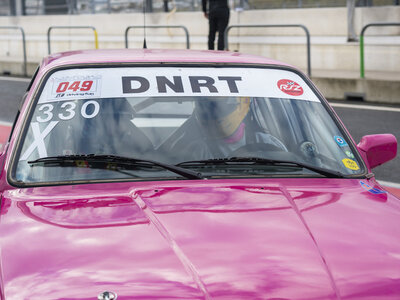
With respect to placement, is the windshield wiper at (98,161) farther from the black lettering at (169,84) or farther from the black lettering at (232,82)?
the black lettering at (232,82)

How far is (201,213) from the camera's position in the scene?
9.65 ft

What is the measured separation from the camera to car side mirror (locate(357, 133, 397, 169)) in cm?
396

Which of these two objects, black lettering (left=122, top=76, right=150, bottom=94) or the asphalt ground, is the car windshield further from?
the asphalt ground

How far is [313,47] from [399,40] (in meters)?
2.42

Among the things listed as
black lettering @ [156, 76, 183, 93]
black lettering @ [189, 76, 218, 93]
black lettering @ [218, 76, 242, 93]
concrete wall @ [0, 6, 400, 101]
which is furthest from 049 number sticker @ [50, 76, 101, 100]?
concrete wall @ [0, 6, 400, 101]

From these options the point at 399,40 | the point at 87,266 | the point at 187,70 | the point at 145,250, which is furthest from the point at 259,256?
the point at 399,40

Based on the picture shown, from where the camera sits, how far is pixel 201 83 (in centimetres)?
384

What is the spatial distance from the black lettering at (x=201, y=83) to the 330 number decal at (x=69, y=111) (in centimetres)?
44

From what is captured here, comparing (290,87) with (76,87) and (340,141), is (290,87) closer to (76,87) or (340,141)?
(340,141)

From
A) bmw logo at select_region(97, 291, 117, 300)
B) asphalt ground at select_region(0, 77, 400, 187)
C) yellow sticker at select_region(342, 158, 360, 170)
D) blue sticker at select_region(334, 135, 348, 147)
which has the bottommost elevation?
asphalt ground at select_region(0, 77, 400, 187)

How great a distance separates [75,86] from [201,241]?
4.47ft

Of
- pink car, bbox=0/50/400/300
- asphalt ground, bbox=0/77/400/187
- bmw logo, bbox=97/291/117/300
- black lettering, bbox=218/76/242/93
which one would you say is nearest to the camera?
bmw logo, bbox=97/291/117/300

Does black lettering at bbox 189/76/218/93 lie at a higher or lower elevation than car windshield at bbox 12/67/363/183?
higher

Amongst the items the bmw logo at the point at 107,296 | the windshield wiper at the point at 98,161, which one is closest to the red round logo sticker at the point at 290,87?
the windshield wiper at the point at 98,161
